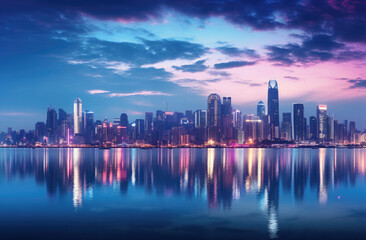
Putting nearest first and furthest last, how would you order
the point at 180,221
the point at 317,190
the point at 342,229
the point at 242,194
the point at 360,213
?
1. the point at 342,229
2. the point at 180,221
3. the point at 360,213
4. the point at 242,194
5. the point at 317,190

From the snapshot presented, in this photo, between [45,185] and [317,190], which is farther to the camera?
[45,185]

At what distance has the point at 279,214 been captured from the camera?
108ft

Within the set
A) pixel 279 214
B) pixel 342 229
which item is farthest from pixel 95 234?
pixel 342 229

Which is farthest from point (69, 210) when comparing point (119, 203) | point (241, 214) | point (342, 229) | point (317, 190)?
point (317, 190)

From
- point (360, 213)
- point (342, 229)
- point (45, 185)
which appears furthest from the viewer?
point (45, 185)

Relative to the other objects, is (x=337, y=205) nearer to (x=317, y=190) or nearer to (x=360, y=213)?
(x=360, y=213)

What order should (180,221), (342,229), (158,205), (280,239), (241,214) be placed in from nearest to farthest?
(280,239) < (342,229) < (180,221) < (241,214) < (158,205)

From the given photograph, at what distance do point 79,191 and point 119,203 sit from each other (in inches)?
419

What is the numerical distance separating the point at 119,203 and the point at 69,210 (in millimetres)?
5912

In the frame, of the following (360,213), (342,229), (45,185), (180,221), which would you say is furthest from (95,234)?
(45,185)

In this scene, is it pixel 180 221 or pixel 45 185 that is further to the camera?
pixel 45 185

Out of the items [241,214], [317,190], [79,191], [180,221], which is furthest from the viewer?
[317,190]

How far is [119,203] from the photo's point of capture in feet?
126

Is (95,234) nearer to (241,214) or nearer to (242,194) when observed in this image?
(241,214)
